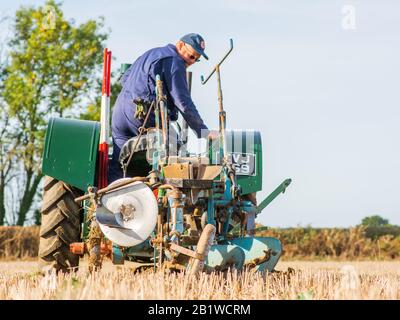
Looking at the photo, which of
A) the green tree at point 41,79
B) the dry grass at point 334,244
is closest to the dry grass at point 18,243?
the dry grass at point 334,244

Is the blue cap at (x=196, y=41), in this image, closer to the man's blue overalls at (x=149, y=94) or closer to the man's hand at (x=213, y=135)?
the man's blue overalls at (x=149, y=94)

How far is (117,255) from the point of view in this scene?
341 inches

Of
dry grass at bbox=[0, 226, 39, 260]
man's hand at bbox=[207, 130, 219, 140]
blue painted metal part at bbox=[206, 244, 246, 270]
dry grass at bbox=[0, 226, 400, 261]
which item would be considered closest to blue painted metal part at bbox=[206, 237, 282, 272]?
blue painted metal part at bbox=[206, 244, 246, 270]

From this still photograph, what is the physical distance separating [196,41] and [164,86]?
1.73 ft

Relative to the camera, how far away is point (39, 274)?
9312 mm

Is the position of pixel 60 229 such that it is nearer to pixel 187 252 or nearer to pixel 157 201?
pixel 157 201

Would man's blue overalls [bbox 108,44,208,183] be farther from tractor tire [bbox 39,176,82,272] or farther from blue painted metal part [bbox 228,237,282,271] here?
blue painted metal part [bbox 228,237,282,271]

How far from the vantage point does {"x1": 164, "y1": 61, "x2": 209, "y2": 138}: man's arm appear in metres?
8.78

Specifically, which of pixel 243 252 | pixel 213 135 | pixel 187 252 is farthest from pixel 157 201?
pixel 213 135

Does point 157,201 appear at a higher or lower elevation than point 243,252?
higher

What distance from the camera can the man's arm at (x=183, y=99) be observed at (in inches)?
346

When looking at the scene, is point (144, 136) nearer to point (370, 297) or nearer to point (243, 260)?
point (243, 260)

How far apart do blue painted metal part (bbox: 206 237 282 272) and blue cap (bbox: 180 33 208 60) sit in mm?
1855

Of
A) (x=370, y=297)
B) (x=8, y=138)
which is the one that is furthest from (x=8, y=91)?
(x=370, y=297)
